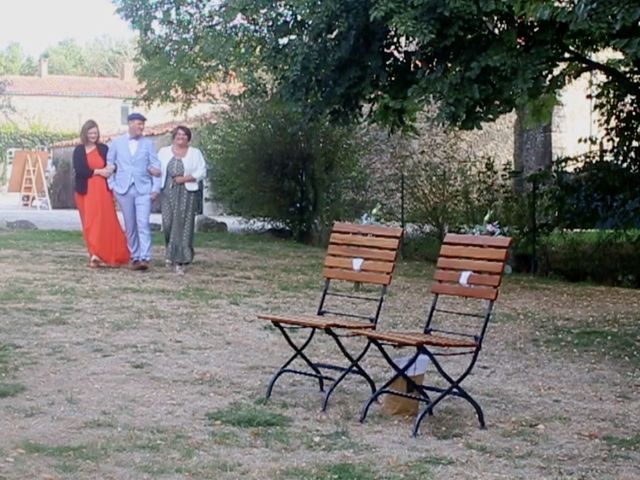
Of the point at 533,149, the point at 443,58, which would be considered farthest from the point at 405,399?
the point at 533,149

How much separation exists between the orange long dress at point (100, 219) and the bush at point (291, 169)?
6147 millimetres

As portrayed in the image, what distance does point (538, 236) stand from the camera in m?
17.8

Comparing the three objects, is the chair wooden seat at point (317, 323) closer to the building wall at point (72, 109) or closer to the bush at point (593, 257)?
the bush at point (593, 257)

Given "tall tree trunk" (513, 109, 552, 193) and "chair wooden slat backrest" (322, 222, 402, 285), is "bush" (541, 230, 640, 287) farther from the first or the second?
"chair wooden slat backrest" (322, 222, 402, 285)

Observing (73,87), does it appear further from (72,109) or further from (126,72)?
(126,72)

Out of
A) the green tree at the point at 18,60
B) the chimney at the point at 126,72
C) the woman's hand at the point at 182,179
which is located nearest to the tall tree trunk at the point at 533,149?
the woman's hand at the point at 182,179

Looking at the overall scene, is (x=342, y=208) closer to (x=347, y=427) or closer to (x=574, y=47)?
(x=574, y=47)

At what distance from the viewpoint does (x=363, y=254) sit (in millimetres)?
7855

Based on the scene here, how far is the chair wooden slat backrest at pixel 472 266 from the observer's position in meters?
7.19

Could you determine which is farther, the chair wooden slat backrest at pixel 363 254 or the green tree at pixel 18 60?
the green tree at pixel 18 60

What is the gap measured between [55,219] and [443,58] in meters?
17.5

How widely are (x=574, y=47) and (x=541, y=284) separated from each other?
3152 mm

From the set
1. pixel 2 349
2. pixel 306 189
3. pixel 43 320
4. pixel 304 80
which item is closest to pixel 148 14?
pixel 306 189

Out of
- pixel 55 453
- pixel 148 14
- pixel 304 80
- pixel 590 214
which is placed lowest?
pixel 55 453
